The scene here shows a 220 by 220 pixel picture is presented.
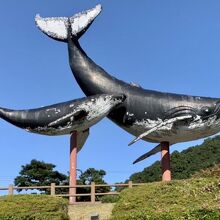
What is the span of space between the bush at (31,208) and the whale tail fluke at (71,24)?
7568mm

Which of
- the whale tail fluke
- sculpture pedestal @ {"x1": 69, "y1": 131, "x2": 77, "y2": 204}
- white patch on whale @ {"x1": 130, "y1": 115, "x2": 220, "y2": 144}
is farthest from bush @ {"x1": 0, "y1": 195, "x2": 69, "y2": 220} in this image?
the whale tail fluke

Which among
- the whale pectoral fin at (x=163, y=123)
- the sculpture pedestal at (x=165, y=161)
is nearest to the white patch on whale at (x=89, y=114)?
the whale pectoral fin at (x=163, y=123)

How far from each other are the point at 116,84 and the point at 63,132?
8.44 ft

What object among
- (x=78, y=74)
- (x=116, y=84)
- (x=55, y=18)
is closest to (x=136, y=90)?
(x=116, y=84)

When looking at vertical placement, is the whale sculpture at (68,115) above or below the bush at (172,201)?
above

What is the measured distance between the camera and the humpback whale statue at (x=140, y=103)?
16938 mm

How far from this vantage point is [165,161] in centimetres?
1773

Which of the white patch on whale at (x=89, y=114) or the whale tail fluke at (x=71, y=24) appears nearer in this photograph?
the white patch on whale at (x=89, y=114)

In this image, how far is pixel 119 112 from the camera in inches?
701

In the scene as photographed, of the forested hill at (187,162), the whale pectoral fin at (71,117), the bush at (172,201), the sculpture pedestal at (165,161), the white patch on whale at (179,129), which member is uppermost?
the forested hill at (187,162)

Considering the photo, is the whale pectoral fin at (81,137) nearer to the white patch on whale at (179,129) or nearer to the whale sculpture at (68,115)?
the whale sculpture at (68,115)

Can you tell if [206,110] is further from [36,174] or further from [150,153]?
[36,174]

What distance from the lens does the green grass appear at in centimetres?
930

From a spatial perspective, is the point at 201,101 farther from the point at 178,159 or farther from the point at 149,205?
the point at 178,159
